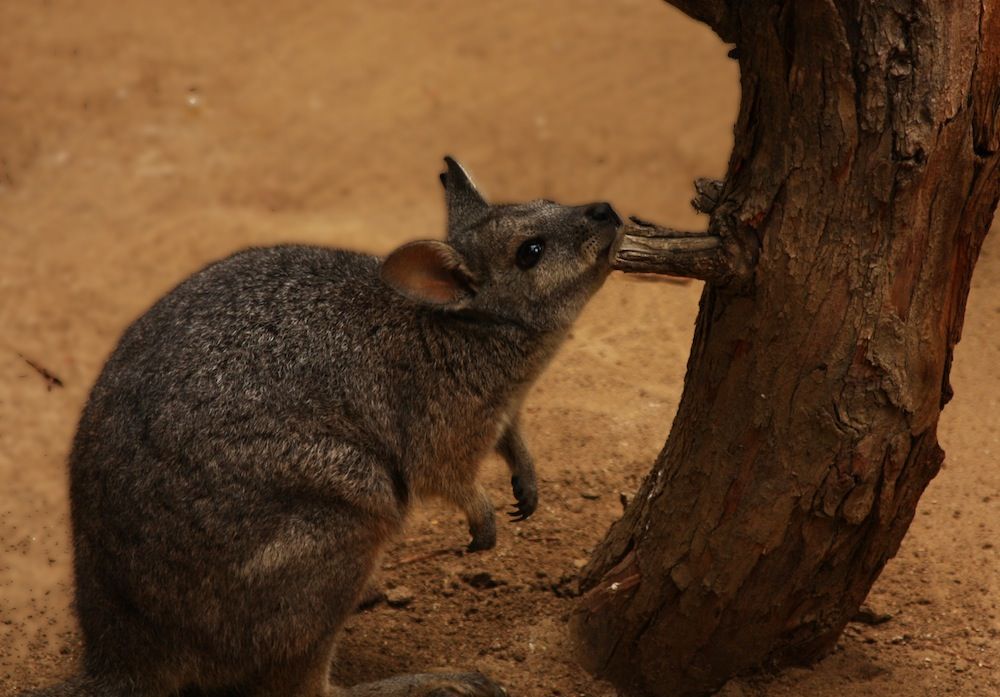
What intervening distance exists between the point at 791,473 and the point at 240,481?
6.69ft

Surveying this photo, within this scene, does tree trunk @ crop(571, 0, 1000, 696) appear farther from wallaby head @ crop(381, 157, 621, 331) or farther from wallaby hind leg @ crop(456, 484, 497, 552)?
wallaby hind leg @ crop(456, 484, 497, 552)

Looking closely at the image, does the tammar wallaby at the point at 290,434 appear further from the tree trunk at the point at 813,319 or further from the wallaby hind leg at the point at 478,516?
the tree trunk at the point at 813,319

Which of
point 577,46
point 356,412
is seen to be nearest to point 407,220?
point 577,46

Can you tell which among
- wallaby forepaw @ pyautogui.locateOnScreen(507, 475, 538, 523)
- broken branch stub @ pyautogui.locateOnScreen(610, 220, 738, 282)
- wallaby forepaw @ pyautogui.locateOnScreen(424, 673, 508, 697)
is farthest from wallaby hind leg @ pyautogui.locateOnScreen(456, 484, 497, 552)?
broken branch stub @ pyautogui.locateOnScreen(610, 220, 738, 282)

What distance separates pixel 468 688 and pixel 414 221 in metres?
4.84

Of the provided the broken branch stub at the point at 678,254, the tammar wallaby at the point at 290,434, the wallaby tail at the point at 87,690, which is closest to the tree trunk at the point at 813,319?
the broken branch stub at the point at 678,254

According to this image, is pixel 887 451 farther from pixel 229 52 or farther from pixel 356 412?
pixel 229 52

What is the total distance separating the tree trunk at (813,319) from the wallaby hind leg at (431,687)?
2.18 ft

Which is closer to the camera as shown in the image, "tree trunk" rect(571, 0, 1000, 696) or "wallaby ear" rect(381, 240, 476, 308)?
"tree trunk" rect(571, 0, 1000, 696)

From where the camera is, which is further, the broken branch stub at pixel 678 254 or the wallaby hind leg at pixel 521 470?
the wallaby hind leg at pixel 521 470

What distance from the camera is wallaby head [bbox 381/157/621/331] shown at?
15.7 feet

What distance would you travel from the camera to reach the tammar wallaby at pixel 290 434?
4.30 m

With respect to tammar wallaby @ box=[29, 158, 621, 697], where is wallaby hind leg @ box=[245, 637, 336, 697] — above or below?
below

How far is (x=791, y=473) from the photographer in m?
4.32
